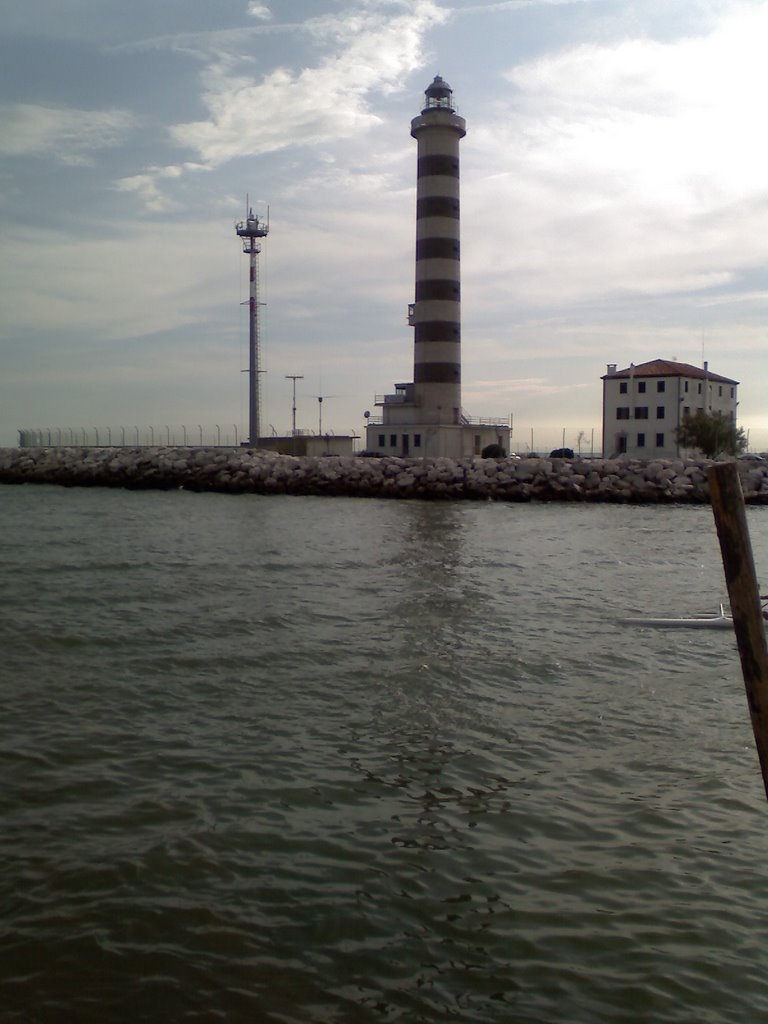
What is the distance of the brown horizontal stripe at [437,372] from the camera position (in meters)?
52.3

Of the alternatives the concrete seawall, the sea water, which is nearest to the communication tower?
the concrete seawall

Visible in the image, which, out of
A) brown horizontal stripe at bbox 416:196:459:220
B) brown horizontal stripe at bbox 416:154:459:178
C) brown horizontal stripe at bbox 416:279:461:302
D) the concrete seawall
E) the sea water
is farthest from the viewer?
brown horizontal stripe at bbox 416:154:459:178

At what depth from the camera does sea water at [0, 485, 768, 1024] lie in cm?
445

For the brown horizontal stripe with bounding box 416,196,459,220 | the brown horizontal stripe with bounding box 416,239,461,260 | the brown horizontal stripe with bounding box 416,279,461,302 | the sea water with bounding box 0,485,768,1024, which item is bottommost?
the sea water with bounding box 0,485,768,1024

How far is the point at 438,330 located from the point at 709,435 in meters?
18.9

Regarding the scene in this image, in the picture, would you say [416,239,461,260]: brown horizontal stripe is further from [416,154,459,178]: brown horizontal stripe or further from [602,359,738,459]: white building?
[602,359,738,459]: white building

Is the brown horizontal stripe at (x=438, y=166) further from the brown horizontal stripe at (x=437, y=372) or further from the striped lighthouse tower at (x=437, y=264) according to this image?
the brown horizontal stripe at (x=437, y=372)

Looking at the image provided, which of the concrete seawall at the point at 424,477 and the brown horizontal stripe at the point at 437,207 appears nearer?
the concrete seawall at the point at 424,477

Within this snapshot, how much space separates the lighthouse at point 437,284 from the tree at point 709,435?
15364 mm

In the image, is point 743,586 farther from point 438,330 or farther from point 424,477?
point 438,330

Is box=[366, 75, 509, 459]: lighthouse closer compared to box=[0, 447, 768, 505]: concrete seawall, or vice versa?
box=[0, 447, 768, 505]: concrete seawall

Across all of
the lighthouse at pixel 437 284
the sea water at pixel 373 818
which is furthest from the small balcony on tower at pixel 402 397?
the sea water at pixel 373 818

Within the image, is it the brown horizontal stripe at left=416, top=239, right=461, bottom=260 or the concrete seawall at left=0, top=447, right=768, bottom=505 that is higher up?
the brown horizontal stripe at left=416, top=239, right=461, bottom=260

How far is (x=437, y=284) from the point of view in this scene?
51.1m
